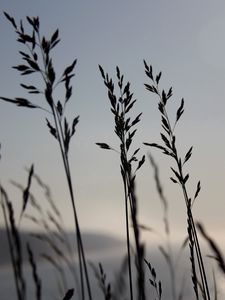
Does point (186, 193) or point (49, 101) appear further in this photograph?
point (186, 193)

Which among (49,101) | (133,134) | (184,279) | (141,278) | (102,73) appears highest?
(102,73)

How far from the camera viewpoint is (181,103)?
3094mm

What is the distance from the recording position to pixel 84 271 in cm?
238

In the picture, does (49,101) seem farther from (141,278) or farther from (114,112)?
(141,278)

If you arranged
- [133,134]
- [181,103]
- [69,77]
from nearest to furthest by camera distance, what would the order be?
[69,77], [133,134], [181,103]

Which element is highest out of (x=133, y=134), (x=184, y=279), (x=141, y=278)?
(x=133, y=134)

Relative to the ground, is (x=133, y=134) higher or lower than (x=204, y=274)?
higher

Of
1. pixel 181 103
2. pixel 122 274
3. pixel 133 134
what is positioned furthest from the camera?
pixel 181 103

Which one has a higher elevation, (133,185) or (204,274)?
(133,185)

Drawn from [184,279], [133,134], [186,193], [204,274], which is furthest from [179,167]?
[184,279]

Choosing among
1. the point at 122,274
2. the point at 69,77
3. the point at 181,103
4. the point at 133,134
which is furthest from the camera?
the point at 181,103

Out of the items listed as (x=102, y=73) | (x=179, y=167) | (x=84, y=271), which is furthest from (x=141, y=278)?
(x=102, y=73)

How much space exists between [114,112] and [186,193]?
0.63 m

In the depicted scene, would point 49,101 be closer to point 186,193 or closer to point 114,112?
point 114,112
